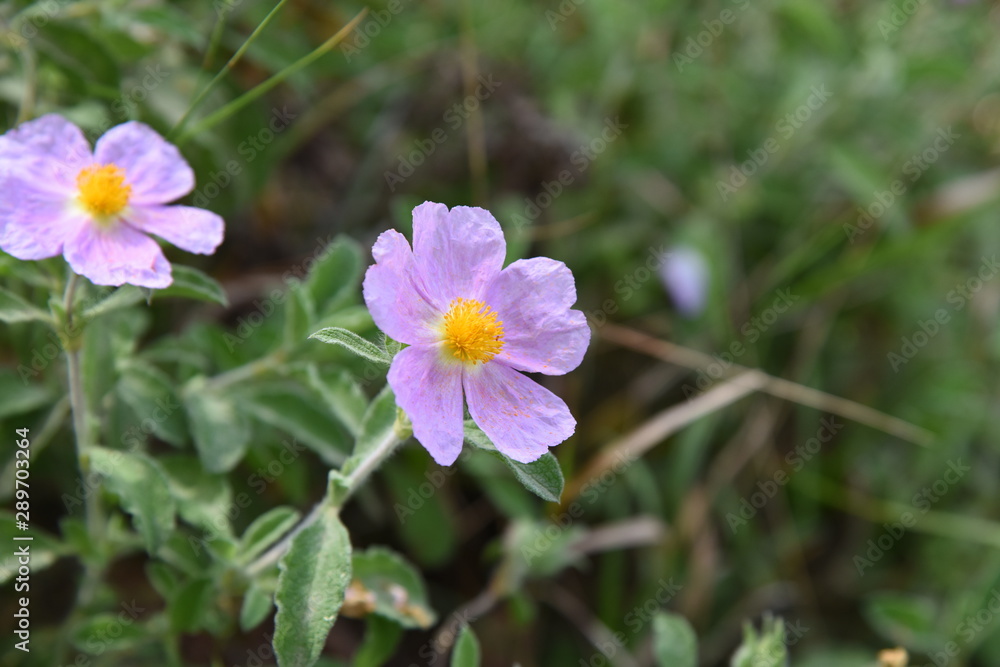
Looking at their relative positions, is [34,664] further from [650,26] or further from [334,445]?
[650,26]

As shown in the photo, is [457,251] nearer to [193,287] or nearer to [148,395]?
[193,287]

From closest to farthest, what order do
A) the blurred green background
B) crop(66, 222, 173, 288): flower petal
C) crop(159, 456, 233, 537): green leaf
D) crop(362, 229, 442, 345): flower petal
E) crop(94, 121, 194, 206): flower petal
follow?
1. crop(362, 229, 442, 345): flower petal
2. crop(66, 222, 173, 288): flower petal
3. crop(94, 121, 194, 206): flower petal
4. crop(159, 456, 233, 537): green leaf
5. the blurred green background

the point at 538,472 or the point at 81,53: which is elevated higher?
the point at 538,472

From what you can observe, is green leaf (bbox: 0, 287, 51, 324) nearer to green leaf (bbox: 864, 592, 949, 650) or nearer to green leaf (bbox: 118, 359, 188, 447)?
green leaf (bbox: 118, 359, 188, 447)

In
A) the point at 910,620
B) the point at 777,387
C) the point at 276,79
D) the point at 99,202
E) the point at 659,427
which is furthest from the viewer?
the point at 659,427

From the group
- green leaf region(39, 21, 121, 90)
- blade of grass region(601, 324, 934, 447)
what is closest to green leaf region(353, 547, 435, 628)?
blade of grass region(601, 324, 934, 447)

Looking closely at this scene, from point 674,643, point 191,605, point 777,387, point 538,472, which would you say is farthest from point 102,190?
point 777,387

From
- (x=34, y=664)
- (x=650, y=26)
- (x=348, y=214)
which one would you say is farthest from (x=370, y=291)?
(x=650, y=26)
